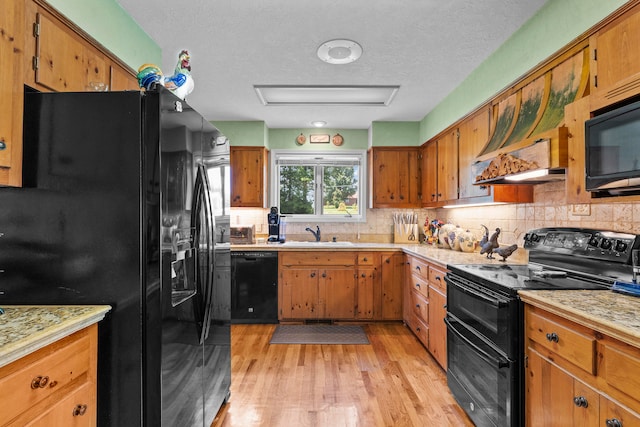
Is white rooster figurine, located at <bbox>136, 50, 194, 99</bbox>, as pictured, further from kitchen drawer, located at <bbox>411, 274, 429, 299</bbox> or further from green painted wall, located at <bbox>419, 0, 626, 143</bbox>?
kitchen drawer, located at <bbox>411, 274, 429, 299</bbox>

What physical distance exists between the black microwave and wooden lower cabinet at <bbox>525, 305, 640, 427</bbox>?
581mm

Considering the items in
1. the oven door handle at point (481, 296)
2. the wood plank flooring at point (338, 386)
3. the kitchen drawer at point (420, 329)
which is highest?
the oven door handle at point (481, 296)

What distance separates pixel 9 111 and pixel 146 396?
1.23 metres

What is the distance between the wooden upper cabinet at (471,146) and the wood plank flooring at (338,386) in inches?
59.9

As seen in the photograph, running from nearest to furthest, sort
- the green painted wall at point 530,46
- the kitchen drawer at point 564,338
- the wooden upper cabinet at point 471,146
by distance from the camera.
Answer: the kitchen drawer at point 564,338, the green painted wall at point 530,46, the wooden upper cabinet at point 471,146

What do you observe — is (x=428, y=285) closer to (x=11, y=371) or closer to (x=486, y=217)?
(x=486, y=217)

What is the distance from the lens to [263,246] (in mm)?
4102

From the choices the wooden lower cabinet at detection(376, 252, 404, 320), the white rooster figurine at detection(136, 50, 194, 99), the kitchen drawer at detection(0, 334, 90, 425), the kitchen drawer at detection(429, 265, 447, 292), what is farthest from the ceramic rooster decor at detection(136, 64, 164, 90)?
the wooden lower cabinet at detection(376, 252, 404, 320)

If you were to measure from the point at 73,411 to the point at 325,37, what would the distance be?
245cm

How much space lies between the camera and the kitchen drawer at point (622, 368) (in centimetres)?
106

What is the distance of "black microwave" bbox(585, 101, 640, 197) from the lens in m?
1.32

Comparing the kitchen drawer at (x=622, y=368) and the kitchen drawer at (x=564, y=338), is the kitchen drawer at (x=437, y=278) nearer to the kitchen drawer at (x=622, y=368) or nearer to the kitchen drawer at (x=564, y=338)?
the kitchen drawer at (x=564, y=338)

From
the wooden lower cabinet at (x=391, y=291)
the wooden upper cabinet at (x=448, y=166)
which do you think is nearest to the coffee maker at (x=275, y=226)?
the wooden lower cabinet at (x=391, y=291)

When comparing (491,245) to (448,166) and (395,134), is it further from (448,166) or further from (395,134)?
(395,134)
